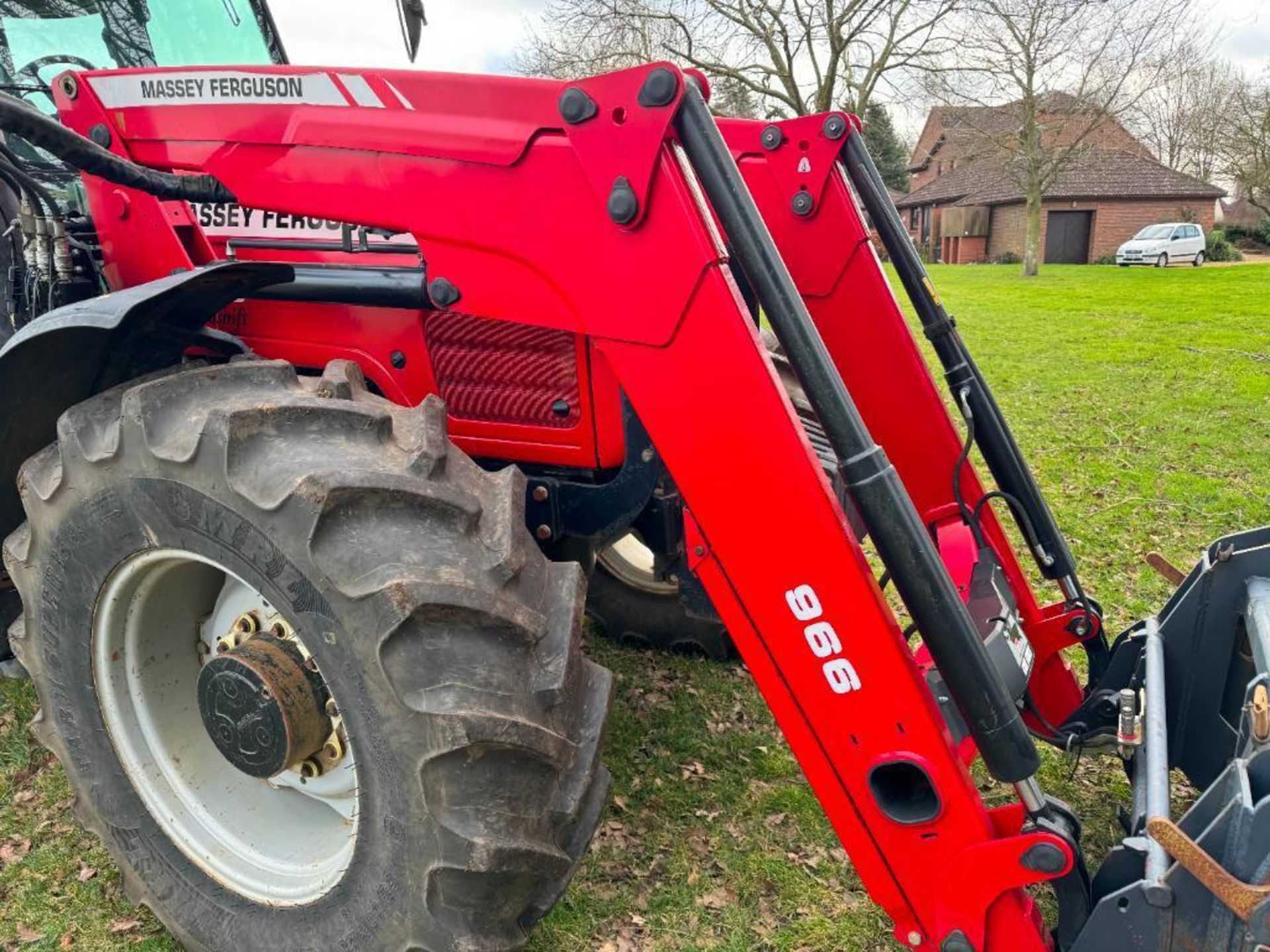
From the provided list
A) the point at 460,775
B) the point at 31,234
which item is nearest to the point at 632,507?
the point at 460,775

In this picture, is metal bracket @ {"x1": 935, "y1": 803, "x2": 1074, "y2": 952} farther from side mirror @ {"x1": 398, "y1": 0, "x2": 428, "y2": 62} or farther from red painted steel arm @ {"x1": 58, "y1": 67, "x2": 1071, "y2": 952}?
side mirror @ {"x1": 398, "y1": 0, "x2": 428, "y2": 62}

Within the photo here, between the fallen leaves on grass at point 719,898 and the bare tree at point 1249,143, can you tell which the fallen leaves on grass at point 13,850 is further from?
the bare tree at point 1249,143

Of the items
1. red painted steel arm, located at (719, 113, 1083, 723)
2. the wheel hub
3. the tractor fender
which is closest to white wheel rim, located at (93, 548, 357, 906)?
the wheel hub

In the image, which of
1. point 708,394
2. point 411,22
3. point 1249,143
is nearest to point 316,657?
point 708,394

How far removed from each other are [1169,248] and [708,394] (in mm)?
37947

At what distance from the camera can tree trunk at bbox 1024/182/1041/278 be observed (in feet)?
101

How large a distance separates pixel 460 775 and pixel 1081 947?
1.29 meters

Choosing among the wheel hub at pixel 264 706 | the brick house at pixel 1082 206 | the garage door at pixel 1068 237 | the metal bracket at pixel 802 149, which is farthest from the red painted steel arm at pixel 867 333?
the garage door at pixel 1068 237

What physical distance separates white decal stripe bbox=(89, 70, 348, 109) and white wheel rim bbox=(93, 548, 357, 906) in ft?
3.69

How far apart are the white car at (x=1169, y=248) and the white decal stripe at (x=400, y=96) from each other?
3748cm

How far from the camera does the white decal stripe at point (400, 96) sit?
212 centimetres

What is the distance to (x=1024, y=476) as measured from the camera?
121 inches

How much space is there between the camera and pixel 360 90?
7.13 ft

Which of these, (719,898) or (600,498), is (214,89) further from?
(719,898)
